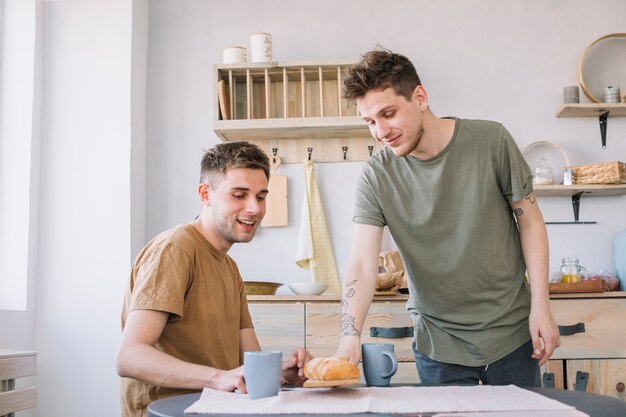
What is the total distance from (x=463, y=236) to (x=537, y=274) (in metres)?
0.20

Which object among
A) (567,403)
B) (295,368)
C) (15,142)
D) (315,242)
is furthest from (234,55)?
(567,403)

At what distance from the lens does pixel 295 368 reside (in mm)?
1572

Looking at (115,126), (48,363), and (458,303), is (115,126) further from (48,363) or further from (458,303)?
(458,303)

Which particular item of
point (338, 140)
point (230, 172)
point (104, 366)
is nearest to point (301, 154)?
point (338, 140)

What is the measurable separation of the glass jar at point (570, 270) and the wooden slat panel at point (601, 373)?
400 mm

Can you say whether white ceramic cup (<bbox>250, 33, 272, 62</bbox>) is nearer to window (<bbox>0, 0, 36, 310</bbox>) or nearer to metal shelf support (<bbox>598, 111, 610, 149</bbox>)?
window (<bbox>0, 0, 36, 310</bbox>)

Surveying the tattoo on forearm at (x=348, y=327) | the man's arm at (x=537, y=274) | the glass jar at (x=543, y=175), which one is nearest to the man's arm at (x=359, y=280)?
the tattoo on forearm at (x=348, y=327)

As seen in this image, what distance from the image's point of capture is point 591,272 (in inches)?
138

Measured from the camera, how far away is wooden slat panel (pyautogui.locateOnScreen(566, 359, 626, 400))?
291 cm

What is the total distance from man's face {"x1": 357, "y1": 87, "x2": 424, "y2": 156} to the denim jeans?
0.54 metres

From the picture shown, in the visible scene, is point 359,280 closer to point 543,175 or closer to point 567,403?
point 567,403

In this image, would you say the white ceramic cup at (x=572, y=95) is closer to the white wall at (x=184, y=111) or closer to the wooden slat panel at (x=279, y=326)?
the white wall at (x=184, y=111)

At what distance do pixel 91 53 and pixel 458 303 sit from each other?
7.91 ft

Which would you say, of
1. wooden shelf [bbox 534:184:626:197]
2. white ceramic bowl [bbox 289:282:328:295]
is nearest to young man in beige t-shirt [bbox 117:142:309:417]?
white ceramic bowl [bbox 289:282:328:295]
